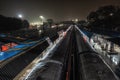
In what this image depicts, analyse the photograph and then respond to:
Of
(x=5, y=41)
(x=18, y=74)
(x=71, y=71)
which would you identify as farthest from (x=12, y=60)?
(x=5, y=41)

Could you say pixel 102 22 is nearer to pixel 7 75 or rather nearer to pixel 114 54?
pixel 114 54

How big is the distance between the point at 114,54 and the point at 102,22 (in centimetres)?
7436

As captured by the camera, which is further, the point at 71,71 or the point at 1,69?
the point at 71,71

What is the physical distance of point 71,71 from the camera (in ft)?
78.4

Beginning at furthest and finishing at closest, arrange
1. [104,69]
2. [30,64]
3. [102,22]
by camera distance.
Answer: [102,22] → [30,64] → [104,69]

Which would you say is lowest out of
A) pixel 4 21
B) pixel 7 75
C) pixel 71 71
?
pixel 71 71

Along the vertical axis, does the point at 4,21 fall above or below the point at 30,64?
above

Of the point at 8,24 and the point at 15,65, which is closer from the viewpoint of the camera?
the point at 15,65

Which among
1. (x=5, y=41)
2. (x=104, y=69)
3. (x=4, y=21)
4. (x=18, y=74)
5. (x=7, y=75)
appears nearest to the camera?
(x=104, y=69)

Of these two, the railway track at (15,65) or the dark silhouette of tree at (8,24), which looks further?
the dark silhouette of tree at (8,24)

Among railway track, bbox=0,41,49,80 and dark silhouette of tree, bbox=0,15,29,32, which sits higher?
dark silhouette of tree, bbox=0,15,29,32

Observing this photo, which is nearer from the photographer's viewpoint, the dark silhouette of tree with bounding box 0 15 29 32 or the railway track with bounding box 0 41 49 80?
the railway track with bounding box 0 41 49 80

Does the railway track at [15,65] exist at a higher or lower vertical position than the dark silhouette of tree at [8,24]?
lower

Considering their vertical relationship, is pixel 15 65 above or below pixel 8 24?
below
